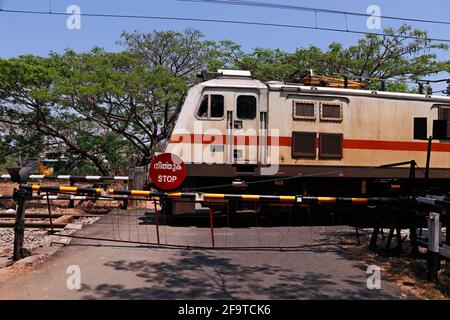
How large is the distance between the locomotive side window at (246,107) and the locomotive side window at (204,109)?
74 centimetres

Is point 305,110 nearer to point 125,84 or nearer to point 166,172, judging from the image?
point 166,172

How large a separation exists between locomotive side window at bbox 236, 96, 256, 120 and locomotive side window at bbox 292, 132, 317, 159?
1.18 meters

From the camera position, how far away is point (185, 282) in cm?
525

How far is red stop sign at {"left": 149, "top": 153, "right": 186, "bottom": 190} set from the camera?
832cm

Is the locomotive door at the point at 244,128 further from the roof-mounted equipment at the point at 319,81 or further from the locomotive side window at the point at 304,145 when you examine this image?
the roof-mounted equipment at the point at 319,81

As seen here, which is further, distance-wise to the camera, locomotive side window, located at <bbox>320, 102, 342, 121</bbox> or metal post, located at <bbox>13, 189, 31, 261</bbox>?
locomotive side window, located at <bbox>320, 102, 342, 121</bbox>

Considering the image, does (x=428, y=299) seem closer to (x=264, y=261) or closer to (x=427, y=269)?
(x=427, y=269)

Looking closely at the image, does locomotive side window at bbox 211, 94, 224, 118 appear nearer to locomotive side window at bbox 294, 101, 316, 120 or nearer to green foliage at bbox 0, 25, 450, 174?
locomotive side window at bbox 294, 101, 316, 120

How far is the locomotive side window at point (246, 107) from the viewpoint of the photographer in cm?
981

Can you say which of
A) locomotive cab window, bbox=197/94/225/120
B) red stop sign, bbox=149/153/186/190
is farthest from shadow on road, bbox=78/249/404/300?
locomotive cab window, bbox=197/94/225/120

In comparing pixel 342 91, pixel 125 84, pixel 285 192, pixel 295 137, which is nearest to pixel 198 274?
pixel 285 192

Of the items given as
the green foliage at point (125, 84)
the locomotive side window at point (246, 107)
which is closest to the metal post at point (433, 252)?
the locomotive side window at point (246, 107)

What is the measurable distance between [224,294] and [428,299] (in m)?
2.42

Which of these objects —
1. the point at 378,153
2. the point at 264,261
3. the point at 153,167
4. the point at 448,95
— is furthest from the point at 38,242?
the point at 448,95
